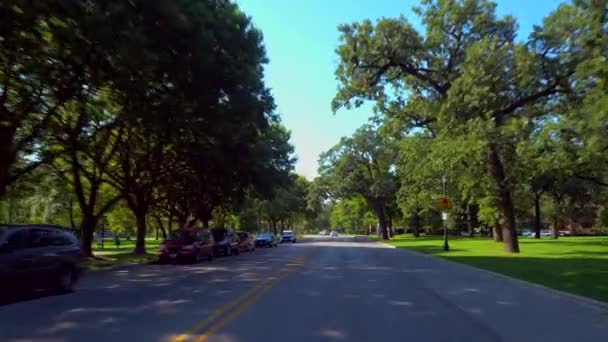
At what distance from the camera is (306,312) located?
1186cm

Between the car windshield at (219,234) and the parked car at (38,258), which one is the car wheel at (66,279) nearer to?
the parked car at (38,258)

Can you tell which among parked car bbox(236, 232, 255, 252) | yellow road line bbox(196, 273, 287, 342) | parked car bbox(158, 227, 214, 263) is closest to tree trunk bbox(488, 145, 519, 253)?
parked car bbox(158, 227, 214, 263)

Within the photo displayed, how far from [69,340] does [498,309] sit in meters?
8.34

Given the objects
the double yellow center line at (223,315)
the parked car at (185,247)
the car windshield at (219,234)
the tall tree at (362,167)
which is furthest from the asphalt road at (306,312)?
the tall tree at (362,167)

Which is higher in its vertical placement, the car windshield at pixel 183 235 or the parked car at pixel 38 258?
the car windshield at pixel 183 235

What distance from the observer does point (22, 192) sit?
34375 millimetres

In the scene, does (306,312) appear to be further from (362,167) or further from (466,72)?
(362,167)

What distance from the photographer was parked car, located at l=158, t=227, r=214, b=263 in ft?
100

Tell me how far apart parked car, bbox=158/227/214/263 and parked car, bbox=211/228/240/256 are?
550cm

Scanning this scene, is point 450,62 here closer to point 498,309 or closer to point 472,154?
point 472,154

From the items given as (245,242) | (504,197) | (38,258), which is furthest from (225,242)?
(38,258)

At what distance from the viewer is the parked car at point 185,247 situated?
3055cm

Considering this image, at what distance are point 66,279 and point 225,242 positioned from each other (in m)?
24.4

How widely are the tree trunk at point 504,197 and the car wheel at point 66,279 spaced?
25.0 m
